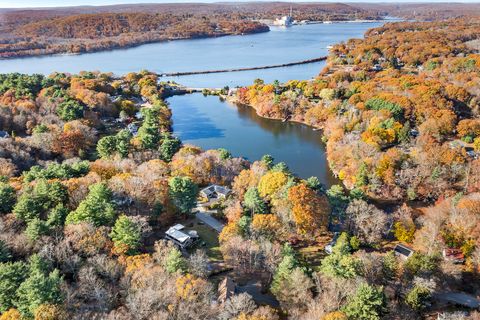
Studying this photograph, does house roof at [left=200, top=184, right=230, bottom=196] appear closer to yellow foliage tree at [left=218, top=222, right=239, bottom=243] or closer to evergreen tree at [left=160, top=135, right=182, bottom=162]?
yellow foliage tree at [left=218, top=222, right=239, bottom=243]

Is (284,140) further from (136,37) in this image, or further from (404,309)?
(136,37)

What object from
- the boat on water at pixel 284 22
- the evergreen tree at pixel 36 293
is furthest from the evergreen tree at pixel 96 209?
the boat on water at pixel 284 22

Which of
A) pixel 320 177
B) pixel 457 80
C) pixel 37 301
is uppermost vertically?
pixel 457 80

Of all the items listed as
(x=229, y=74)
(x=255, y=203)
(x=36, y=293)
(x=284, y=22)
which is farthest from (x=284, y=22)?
(x=36, y=293)

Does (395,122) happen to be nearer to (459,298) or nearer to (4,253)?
(459,298)

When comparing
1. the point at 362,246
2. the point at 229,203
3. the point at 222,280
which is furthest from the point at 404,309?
the point at 229,203

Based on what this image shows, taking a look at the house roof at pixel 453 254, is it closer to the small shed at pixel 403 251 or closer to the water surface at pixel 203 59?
the small shed at pixel 403 251

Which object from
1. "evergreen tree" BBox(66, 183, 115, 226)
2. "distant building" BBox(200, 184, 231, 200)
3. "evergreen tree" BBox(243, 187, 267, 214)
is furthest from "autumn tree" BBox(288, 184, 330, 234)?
"evergreen tree" BBox(66, 183, 115, 226)
